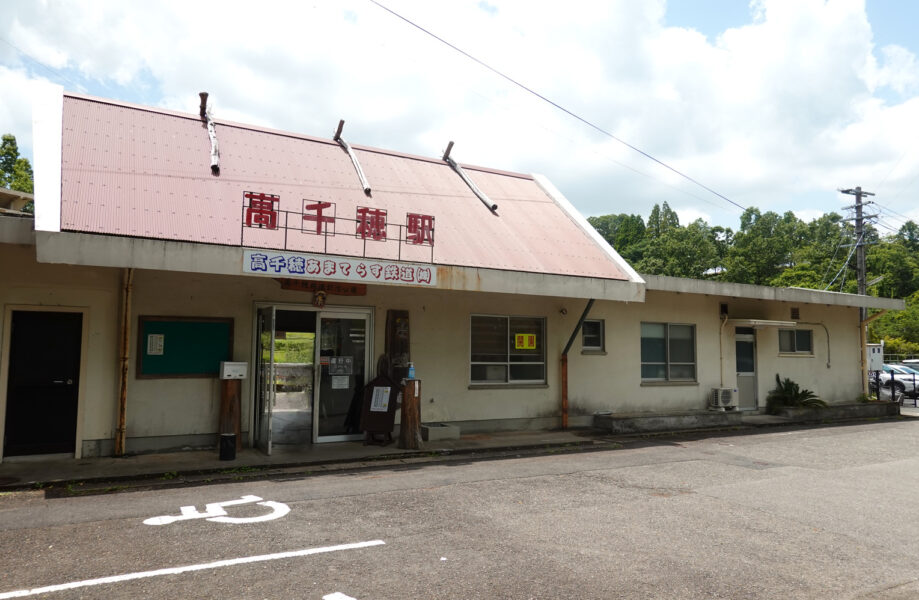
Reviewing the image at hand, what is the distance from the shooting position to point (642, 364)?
1539 cm

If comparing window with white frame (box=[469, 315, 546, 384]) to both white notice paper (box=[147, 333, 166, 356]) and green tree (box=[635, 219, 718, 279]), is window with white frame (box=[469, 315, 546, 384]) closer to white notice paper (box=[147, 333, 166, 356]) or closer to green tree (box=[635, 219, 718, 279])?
white notice paper (box=[147, 333, 166, 356])

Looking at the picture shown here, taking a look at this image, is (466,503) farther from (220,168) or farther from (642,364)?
(642,364)

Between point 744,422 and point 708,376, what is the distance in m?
1.40

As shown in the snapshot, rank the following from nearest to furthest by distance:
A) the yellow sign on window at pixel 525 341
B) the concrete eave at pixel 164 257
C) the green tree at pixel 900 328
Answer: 1. the concrete eave at pixel 164 257
2. the yellow sign on window at pixel 525 341
3. the green tree at pixel 900 328

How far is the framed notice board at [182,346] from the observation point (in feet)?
32.6

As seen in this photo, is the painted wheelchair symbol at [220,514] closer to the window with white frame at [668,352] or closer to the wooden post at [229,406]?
the wooden post at [229,406]

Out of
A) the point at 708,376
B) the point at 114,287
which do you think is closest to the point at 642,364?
the point at 708,376

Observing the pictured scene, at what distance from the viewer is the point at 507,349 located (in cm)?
1334

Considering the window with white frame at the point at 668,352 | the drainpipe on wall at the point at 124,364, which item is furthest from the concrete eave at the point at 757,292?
the drainpipe on wall at the point at 124,364

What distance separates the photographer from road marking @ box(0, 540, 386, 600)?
449 cm

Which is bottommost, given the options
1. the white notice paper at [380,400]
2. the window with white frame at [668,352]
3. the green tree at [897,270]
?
the white notice paper at [380,400]

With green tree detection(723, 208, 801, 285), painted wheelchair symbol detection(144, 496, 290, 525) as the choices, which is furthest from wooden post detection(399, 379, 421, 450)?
green tree detection(723, 208, 801, 285)

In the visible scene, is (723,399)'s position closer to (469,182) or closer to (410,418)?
(469,182)

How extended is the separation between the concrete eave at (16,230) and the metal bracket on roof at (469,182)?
9018mm
